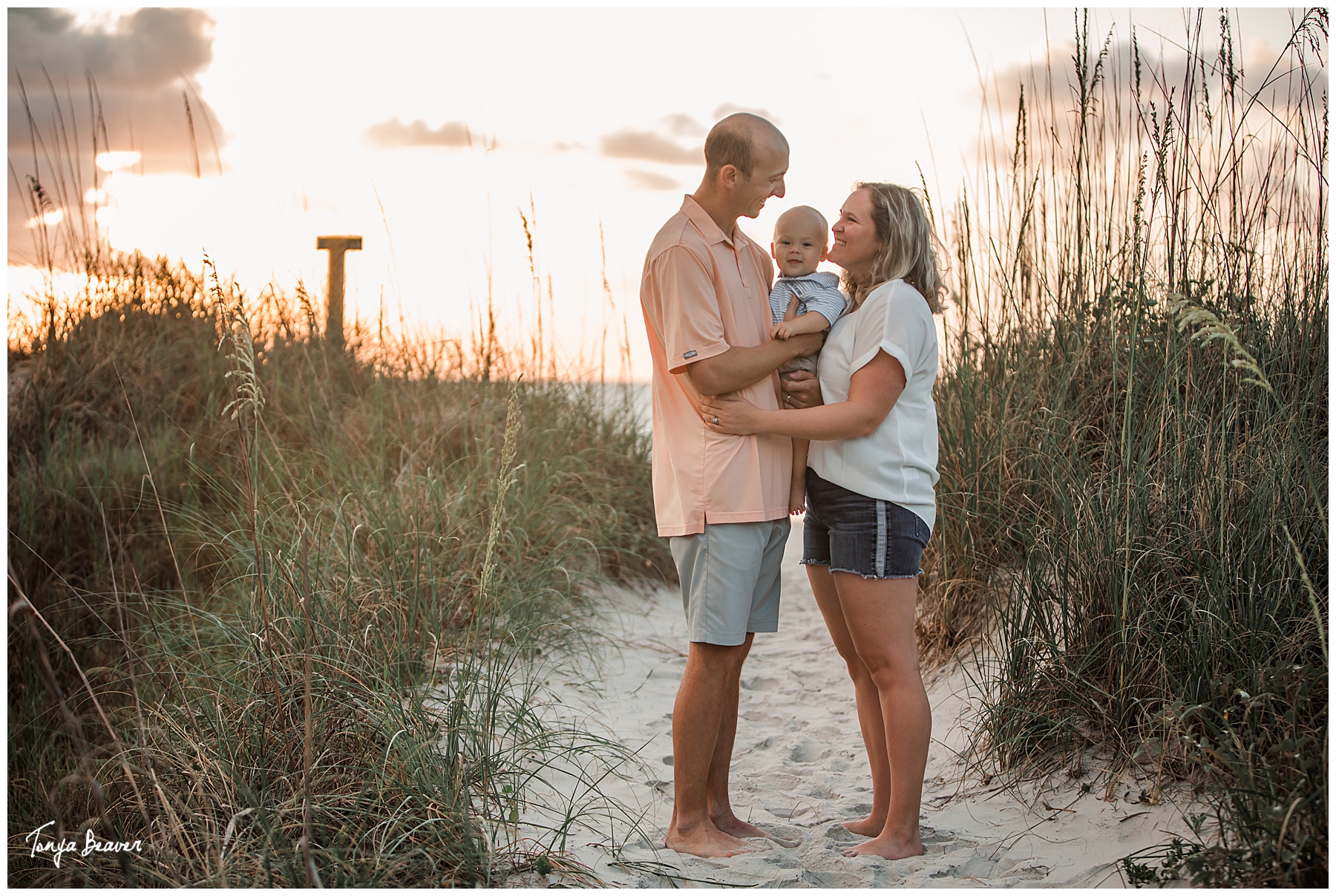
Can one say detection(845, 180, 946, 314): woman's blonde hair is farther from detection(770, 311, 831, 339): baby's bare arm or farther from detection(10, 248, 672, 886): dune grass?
detection(10, 248, 672, 886): dune grass

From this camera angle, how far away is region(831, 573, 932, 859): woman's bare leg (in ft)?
8.39

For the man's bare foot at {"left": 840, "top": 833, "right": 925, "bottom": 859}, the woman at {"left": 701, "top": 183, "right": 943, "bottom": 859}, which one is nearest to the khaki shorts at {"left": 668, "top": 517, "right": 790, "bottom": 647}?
the woman at {"left": 701, "top": 183, "right": 943, "bottom": 859}

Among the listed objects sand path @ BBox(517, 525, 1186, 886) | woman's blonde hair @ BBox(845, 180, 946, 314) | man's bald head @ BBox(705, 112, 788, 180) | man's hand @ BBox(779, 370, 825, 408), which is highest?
man's bald head @ BBox(705, 112, 788, 180)

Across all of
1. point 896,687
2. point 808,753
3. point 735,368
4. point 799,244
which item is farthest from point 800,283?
point 808,753

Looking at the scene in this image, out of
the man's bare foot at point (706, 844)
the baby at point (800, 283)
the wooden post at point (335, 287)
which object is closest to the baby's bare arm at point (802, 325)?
the baby at point (800, 283)

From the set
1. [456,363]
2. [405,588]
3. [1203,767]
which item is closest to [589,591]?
[405,588]

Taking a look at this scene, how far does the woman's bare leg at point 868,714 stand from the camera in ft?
Result: 9.12

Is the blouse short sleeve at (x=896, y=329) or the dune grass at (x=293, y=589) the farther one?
the blouse short sleeve at (x=896, y=329)

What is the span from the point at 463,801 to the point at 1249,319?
353cm

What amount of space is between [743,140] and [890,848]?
6.37ft
